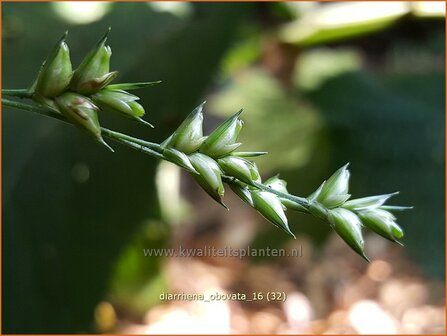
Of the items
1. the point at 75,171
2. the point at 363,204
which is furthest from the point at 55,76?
the point at 75,171

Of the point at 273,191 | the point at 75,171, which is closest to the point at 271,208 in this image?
the point at 273,191

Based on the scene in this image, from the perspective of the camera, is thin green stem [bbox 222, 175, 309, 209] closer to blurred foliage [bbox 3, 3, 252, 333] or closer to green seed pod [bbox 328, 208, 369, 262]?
green seed pod [bbox 328, 208, 369, 262]

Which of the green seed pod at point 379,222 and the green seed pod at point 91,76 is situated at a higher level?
the green seed pod at point 91,76

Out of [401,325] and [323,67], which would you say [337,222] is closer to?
[323,67]

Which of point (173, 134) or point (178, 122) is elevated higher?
point (178, 122)

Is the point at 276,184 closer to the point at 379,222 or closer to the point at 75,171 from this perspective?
the point at 379,222

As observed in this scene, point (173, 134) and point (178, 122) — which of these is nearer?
point (173, 134)

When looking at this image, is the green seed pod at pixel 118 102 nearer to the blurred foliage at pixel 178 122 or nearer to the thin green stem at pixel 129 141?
the thin green stem at pixel 129 141

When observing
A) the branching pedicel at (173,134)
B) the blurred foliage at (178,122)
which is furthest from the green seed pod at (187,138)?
the blurred foliage at (178,122)
